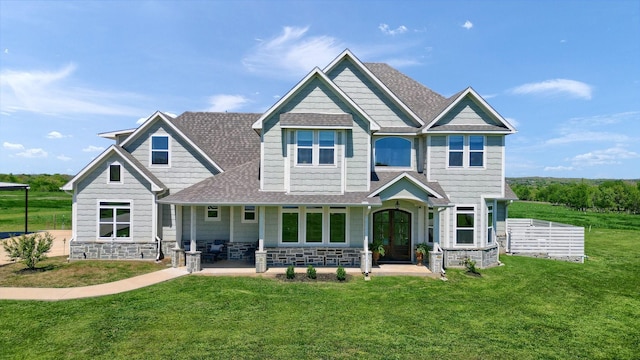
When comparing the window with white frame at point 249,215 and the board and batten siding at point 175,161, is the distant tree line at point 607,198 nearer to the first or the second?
the window with white frame at point 249,215

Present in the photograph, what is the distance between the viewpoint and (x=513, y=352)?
7.40 metres

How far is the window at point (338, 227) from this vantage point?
47.2ft

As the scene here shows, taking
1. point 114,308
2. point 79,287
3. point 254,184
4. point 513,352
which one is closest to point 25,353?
point 114,308

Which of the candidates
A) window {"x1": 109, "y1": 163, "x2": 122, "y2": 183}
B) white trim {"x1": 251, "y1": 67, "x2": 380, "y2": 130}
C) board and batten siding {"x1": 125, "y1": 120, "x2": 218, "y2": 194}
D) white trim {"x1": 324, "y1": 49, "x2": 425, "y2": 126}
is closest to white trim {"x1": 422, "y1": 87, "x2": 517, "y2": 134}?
white trim {"x1": 324, "y1": 49, "x2": 425, "y2": 126}

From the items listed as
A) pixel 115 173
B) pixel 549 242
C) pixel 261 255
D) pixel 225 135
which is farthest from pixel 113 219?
pixel 549 242

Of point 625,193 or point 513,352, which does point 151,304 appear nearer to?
point 513,352

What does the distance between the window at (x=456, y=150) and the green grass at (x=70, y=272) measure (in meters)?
14.2

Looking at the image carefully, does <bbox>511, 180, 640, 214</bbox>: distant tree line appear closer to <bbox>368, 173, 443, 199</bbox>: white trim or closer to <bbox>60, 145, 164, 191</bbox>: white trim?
<bbox>368, 173, 443, 199</bbox>: white trim

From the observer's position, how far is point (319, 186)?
14070 millimetres

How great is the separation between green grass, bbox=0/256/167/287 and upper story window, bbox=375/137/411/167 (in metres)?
11.4

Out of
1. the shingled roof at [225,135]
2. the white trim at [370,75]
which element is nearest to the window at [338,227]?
the white trim at [370,75]

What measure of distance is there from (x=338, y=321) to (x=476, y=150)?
10.7 metres

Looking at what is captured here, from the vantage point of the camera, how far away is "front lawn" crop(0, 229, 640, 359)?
7.30 meters

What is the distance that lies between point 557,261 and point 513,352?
39.6ft
